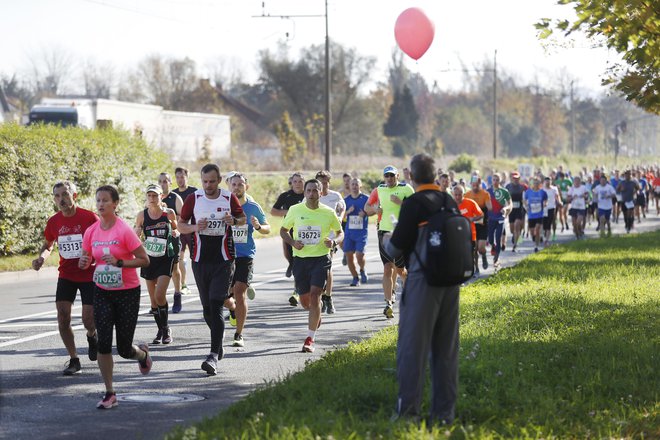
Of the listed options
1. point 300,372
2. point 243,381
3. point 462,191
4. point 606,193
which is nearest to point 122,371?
point 243,381

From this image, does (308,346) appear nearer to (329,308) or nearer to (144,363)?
(144,363)

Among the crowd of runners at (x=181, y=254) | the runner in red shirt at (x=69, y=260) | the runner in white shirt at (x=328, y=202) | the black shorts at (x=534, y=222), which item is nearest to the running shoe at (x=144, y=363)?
the crowd of runners at (x=181, y=254)

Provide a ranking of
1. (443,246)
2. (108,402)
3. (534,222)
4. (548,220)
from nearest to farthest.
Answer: (443,246), (108,402), (534,222), (548,220)

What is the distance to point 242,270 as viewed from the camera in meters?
11.6

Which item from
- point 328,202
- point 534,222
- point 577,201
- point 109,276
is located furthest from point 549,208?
point 109,276

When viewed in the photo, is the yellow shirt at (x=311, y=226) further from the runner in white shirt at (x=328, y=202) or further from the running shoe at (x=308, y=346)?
the runner in white shirt at (x=328, y=202)

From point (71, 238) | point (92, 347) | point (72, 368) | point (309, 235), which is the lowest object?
point (72, 368)

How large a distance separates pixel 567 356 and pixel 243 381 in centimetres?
290

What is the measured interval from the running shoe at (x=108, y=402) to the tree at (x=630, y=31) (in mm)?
6334

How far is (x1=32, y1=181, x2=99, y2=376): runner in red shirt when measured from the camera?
378 inches

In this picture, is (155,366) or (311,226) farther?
(311,226)

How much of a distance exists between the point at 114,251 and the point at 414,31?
27.2 ft

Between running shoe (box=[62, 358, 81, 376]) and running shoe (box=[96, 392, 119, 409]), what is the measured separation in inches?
61.9

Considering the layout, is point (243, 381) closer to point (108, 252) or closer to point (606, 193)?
point (108, 252)
